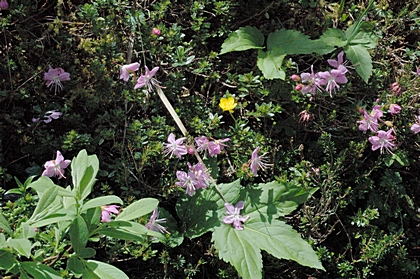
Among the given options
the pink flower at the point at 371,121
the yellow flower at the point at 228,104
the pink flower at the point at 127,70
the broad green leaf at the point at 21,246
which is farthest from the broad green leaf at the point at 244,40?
the broad green leaf at the point at 21,246

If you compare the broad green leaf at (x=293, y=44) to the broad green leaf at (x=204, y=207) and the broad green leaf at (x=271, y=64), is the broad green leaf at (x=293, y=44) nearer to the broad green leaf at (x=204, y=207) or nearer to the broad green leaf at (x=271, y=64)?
the broad green leaf at (x=271, y=64)

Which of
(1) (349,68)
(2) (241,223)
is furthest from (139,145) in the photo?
(1) (349,68)

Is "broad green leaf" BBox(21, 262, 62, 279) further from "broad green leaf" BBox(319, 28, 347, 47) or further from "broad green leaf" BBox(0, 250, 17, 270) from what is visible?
"broad green leaf" BBox(319, 28, 347, 47)

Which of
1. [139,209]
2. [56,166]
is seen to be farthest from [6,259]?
[56,166]

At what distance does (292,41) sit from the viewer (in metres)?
3.07

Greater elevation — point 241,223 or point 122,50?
point 122,50

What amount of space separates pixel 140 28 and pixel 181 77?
0.40 m

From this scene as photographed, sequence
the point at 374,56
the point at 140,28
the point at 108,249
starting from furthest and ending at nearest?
the point at 374,56
the point at 140,28
the point at 108,249

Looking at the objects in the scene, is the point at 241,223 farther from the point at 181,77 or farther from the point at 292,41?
the point at 292,41

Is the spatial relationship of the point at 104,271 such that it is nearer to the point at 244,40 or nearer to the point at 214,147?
the point at 214,147

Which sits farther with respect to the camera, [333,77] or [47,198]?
[333,77]

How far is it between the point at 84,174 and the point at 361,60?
1.86 meters

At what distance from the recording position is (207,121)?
2957 mm


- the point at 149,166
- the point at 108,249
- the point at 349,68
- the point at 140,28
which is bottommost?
the point at 108,249
